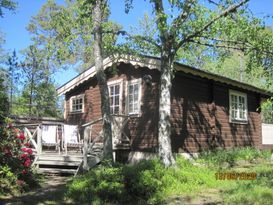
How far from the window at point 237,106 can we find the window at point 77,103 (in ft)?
21.8

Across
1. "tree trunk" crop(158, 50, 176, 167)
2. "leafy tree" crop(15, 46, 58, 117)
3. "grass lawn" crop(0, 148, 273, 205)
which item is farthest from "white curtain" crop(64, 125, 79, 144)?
"leafy tree" crop(15, 46, 58, 117)

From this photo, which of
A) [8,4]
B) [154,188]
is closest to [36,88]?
[8,4]

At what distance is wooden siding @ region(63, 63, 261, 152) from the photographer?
44.4 ft

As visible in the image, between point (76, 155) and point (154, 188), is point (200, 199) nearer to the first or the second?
point (154, 188)

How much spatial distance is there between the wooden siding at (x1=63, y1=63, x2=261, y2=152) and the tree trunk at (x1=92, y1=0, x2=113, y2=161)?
7.97ft

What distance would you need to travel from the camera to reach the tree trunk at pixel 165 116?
426 inches

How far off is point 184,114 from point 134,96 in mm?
1982

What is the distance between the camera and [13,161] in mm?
10336

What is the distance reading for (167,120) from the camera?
1109cm

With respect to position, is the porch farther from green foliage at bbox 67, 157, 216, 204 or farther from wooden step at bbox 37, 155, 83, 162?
green foliage at bbox 67, 157, 216, 204

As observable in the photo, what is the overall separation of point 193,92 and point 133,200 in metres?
6.88
